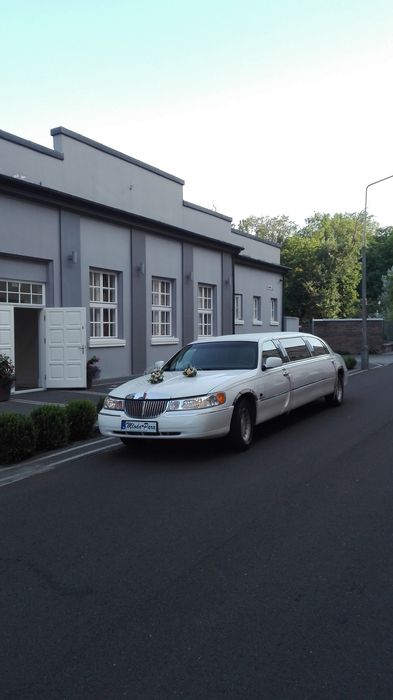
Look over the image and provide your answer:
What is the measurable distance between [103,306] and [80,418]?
888cm

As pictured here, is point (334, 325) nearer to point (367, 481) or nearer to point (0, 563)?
point (367, 481)

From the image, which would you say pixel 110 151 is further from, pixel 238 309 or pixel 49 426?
pixel 49 426

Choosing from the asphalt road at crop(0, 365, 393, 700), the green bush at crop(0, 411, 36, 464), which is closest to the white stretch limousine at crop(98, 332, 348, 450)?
the asphalt road at crop(0, 365, 393, 700)

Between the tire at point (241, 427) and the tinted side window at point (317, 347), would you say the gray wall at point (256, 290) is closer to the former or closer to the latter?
the tinted side window at point (317, 347)

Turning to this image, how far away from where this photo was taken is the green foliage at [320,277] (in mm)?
51062

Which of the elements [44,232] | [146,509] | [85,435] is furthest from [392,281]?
[146,509]

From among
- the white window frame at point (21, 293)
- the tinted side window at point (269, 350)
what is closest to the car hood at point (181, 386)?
the tinted side window at point (269, 350)

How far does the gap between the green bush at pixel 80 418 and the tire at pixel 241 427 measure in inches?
103

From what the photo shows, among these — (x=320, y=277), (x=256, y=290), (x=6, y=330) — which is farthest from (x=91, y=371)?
(x=320, y=277)

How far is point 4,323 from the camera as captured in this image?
14398mm

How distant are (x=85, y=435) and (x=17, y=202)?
24.4 feet

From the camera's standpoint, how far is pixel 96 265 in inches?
687

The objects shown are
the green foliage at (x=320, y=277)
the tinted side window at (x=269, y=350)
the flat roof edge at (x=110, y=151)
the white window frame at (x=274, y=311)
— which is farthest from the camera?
the green foliage at (x=320, y=277)

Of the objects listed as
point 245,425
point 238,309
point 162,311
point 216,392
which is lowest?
point 245,425
